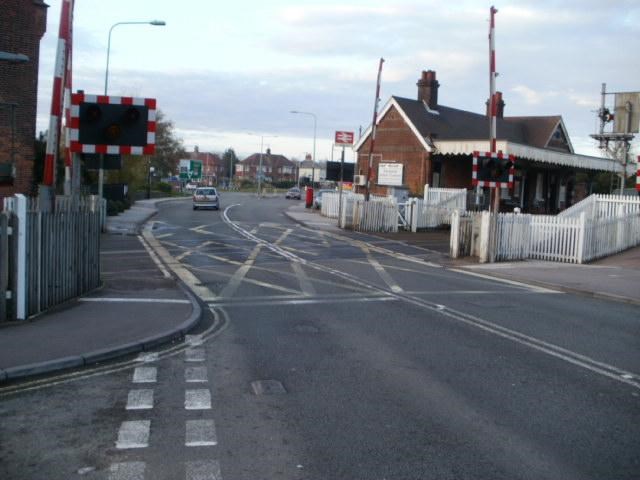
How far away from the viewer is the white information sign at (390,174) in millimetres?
40969

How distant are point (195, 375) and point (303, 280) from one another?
Answer: 8.15m

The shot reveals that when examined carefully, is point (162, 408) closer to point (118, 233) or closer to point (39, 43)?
point (118, 233)

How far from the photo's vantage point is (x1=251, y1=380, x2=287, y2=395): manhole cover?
7.06 meters

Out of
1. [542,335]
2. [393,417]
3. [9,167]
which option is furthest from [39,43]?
[393,417]

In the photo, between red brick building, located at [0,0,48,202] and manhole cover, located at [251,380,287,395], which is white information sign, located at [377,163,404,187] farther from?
manhole cover, located at [251,380,287,395]

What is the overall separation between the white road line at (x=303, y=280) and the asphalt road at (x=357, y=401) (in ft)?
3.63

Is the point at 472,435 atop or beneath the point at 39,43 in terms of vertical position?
beneath

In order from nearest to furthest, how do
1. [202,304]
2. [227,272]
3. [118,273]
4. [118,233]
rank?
[202,304] → [118,273] → [227,272] → [118,233]

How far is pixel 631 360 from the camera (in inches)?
350

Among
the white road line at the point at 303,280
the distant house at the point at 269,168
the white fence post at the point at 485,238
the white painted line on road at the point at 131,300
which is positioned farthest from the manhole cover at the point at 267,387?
the distant house at the point at 269,168

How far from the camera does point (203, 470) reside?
199 inches

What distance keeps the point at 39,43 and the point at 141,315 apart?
823 inches

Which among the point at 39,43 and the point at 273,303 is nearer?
the point at 273,303

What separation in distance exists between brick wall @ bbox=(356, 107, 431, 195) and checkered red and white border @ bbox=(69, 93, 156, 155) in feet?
101
